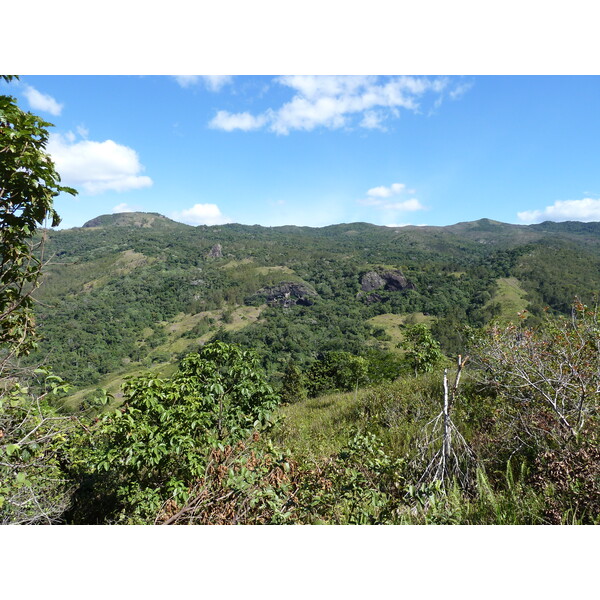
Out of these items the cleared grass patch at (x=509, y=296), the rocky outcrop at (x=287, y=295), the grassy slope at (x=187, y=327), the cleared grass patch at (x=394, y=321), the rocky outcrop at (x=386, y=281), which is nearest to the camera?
the cleared grass patch at (x=509, y=296)

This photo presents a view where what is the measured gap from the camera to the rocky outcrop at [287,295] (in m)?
152

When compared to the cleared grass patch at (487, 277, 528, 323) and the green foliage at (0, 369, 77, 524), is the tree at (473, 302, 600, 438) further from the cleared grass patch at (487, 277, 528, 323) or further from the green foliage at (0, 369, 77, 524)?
the cleared grass patch at (487, 277, 528, 323)

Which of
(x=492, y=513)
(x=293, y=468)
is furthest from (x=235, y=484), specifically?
(x=492, y=513)

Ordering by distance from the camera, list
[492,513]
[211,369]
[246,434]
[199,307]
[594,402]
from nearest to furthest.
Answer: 1. [492,513]
2. [594,402]
3. [246,434]
4. [211,369]
5. [199,307]

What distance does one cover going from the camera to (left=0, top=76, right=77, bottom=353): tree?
2.69 meters

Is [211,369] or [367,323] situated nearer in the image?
[211,369]

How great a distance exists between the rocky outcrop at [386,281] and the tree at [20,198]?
152755 millimetres

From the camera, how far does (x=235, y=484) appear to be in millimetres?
2742

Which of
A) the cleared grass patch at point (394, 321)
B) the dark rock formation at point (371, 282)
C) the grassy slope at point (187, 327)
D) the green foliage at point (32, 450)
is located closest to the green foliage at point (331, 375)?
the green foliage at point (32, 450)

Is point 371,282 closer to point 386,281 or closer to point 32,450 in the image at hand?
point 386,281

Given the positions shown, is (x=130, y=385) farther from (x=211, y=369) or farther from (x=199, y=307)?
(x=199, y=307)

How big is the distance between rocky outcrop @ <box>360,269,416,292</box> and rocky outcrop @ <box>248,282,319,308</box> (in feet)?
79.8

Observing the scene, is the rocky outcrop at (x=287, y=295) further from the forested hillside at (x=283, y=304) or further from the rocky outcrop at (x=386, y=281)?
the rocky outcrop at (x=386, y=281)

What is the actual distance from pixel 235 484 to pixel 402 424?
13.9ft
